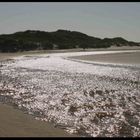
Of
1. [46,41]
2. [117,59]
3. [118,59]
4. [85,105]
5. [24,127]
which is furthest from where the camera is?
[46,41]

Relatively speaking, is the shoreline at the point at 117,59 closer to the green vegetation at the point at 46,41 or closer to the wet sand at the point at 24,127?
the wet sand at the point at 24,127

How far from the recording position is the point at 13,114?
1248 cm

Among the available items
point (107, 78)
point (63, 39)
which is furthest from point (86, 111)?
point (63, 39)

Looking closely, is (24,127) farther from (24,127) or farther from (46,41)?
(46,41)

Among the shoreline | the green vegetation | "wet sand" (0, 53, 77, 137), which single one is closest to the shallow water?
"wet sand" (0, 53, 77, 137)

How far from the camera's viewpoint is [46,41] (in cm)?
12925

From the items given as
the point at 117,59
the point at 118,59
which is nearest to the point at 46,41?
the point at 117,59

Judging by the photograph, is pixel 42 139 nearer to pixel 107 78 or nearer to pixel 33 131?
pixel 33 131

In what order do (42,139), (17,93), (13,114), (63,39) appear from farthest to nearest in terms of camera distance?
(63,39) < (17,93) < (13,114) < (42,139)

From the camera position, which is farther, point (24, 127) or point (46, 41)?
point (46, 41)

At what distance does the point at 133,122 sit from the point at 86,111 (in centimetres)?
245

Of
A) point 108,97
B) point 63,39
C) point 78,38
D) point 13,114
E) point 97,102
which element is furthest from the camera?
point 78,38

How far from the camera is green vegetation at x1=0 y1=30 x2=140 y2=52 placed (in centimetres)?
10162

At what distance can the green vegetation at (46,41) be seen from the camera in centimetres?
10162
